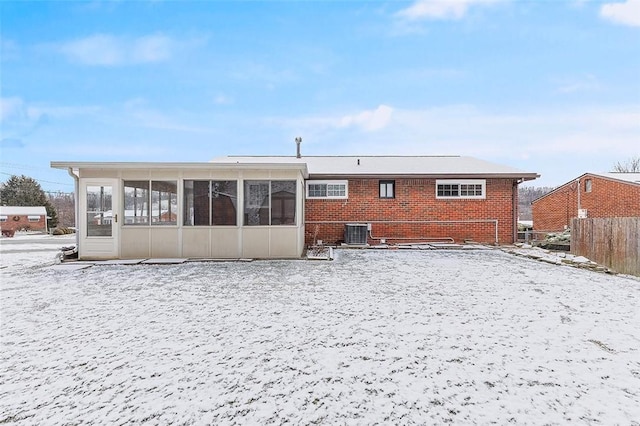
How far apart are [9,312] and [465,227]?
1188cm

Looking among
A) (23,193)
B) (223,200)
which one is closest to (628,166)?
(223,200)

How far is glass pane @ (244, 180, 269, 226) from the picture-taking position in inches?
344

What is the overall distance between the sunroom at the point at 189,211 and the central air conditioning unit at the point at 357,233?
3.06m

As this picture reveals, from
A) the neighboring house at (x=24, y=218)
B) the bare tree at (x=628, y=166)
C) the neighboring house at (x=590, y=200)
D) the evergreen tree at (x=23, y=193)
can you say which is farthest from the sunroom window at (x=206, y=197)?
the bare tree at (x=628, y=166)

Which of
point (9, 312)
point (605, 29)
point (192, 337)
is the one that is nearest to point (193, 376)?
point (192, 337)

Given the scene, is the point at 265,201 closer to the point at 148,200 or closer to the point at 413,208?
the point at 148,200

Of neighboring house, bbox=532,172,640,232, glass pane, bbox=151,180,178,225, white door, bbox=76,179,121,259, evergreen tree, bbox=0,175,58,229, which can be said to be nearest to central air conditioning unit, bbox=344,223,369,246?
glass pane, bbox=151,180,178,225

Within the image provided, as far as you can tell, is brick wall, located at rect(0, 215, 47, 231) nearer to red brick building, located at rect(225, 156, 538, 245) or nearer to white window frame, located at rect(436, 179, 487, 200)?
red brick building, located at rect(225, 156, 538, 245)

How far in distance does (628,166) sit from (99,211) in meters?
49.3

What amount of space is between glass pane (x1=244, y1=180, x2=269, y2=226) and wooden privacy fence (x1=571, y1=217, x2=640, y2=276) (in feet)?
27.3

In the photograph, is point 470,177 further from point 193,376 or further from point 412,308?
point 193,376

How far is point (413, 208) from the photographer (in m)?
11.7

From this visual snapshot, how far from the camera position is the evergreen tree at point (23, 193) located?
39.1m

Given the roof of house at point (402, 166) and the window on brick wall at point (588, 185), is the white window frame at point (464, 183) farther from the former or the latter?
the window on brick wall at point (588, 185)
